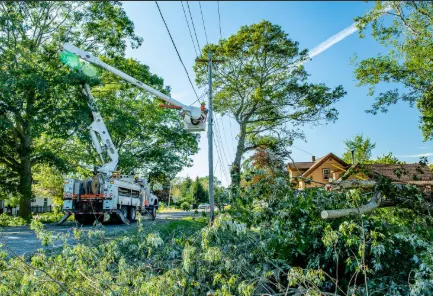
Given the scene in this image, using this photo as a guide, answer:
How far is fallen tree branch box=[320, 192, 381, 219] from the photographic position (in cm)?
516

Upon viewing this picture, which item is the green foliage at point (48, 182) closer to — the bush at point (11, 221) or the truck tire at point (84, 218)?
the bush at point (11, 221)

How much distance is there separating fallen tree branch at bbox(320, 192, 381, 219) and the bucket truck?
8206 mm

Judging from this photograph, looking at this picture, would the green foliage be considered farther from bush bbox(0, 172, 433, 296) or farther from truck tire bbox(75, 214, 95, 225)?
bush bbox(0, 172, 433, 296)

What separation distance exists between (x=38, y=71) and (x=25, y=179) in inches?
222

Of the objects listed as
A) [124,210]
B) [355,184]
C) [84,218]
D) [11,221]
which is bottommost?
[11,221]

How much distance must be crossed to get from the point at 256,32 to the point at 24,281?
2045 centimetres

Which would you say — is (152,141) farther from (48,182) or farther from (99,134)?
(99,134)

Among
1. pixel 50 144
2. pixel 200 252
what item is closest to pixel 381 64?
pixel 200 252

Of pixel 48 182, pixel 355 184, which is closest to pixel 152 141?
pixel 48 182

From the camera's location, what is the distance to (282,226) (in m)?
5.61

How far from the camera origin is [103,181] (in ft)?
48.7

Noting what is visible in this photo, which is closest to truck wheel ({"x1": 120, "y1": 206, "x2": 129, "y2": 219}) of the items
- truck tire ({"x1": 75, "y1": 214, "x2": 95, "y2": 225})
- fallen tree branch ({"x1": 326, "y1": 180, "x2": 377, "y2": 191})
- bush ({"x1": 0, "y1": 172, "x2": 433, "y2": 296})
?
truck tire ({"x1": 75, "y1": 214, "x2": 95, "y2": 225})

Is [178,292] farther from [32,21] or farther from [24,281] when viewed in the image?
[32,21]

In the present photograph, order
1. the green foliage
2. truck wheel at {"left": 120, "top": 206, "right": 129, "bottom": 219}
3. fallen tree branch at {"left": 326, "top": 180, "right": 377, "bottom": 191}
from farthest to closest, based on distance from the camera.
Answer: the green foliage < truck wheel at {"left": 120, "top": 206, "right": 129, "bottom": 219} < fallen tree branch at {"left": 326, "top": 180, "right": 377, "bottom": 191}
